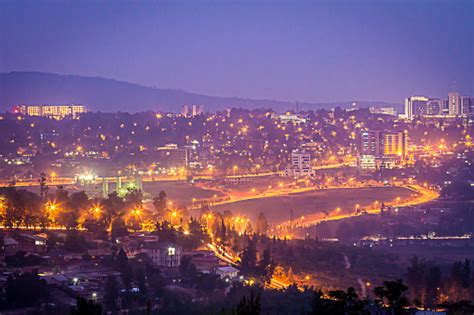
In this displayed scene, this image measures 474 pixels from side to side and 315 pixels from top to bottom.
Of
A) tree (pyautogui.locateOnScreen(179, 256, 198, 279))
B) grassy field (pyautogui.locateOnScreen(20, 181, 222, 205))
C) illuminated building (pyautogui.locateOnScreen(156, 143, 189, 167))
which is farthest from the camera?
illuminated building (pyautogui.locateOnScreen(156, 143, 189, 167))

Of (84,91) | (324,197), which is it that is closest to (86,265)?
(324,197)

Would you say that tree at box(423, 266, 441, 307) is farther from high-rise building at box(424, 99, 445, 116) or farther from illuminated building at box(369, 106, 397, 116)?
illuminated building at box(369, 106, 397, 116)

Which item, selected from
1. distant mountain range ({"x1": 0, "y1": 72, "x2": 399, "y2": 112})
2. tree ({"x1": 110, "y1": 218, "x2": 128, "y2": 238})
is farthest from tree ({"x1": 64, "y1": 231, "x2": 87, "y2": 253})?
distant mountain range ({"x1": 0, "y1": 72, "x2": 399, "y2": 112})

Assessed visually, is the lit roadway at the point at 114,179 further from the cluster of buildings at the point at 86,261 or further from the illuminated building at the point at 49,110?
the illuminated building at the point at 49,110

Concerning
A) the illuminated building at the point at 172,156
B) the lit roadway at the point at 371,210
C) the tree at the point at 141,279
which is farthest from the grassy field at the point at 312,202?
the tree at the point at 141,279

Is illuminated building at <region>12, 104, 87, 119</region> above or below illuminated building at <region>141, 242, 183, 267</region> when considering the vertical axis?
above

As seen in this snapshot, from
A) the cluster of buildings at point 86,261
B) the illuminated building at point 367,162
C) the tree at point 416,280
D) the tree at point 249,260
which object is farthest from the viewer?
the illuminated building at point 367,162
